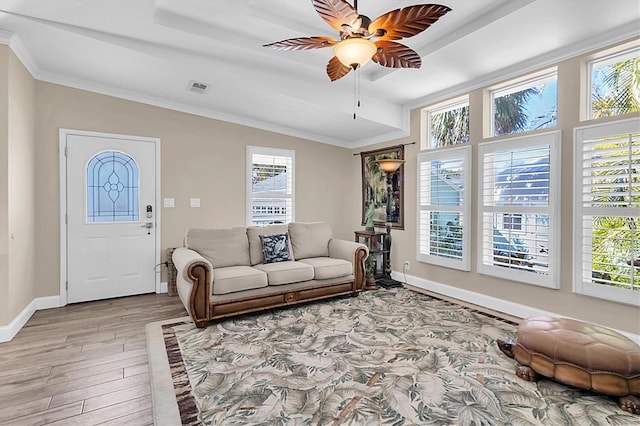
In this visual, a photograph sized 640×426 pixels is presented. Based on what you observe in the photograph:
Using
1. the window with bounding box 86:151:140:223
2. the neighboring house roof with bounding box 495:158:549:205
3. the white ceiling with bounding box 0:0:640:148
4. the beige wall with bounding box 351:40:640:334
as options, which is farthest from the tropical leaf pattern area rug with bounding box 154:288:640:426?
the white ceiling with bounding box 0:0:640:148

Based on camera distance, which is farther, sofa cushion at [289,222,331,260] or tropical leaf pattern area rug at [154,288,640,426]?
sofa cushion at [289,222,331,260]

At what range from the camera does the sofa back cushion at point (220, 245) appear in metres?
3.88

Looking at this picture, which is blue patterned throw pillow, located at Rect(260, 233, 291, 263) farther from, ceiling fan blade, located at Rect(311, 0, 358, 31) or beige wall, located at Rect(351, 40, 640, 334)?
ceiling fan blade, located at Rect(311, 0, 358, 31)

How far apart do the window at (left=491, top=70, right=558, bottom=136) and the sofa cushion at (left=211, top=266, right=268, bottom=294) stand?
3.34 meters

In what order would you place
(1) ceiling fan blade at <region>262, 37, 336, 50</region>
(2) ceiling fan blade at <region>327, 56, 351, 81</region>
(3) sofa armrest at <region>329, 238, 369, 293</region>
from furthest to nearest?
(3) sofa armrest at <region>329, 238, 369, 293</region> → (2) ceiling fan blade at <region>327, 56, 351, 81</region> → (1) ceiling fan blade at <region>262, 37, 336, 50</region>

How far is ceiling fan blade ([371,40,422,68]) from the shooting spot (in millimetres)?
2352

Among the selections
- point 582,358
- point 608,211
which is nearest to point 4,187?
point 582,358

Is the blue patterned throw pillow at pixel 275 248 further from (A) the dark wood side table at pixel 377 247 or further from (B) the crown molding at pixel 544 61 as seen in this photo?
(B) the crown molding at pixel 544 61

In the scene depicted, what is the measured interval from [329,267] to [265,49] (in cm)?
261

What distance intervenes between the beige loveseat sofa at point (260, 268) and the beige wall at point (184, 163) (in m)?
1.04

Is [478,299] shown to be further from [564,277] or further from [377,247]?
[377,247]

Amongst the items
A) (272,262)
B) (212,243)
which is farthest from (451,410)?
(212,243)

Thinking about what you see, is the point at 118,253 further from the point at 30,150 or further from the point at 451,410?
the point at 451,410

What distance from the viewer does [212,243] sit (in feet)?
12.9
